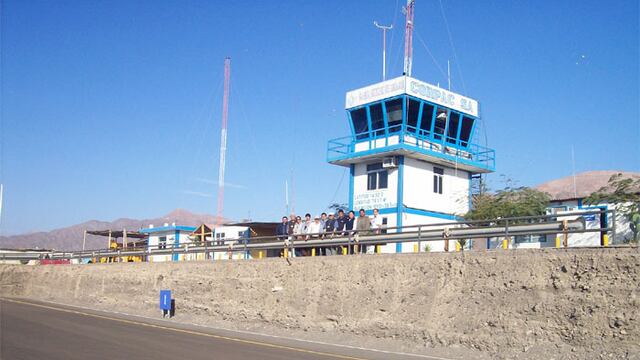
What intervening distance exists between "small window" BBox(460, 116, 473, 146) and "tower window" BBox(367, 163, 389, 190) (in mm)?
5892

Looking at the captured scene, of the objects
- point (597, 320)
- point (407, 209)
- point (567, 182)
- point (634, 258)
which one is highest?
point (567, 182)

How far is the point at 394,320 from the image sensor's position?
60.1 ft

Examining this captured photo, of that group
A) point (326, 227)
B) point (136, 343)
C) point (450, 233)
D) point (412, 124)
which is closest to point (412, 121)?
point (412, 124)

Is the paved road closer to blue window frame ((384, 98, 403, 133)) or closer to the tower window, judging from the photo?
the tower window

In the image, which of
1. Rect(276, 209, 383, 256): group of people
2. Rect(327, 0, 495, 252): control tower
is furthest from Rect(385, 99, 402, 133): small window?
Rect(276, 209, 383, 256): group of people

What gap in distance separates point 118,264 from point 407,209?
15126mm

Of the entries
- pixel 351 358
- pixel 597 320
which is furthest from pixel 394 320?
pixel 597 320

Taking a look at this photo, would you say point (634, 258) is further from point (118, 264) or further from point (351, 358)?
point (118, 264)

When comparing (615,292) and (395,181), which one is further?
(395,181)

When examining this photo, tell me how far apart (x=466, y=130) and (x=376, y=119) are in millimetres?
5777

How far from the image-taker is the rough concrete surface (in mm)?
14414

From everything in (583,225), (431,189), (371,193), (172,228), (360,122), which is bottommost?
(583,225)

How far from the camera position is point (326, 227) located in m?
24.2

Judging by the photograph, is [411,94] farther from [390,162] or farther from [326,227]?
[326,227]
